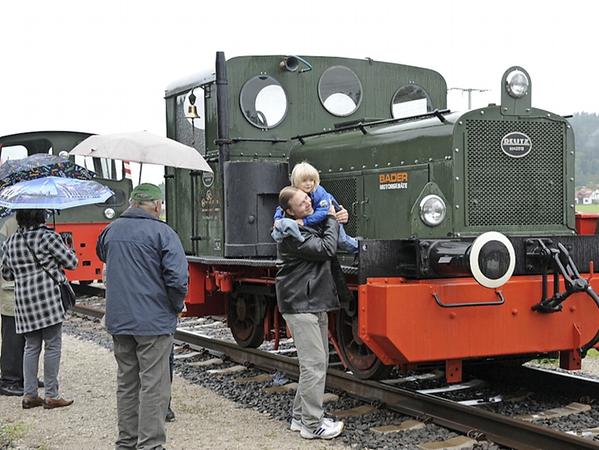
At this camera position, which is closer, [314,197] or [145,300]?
[145,300]

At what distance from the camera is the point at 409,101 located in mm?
7922

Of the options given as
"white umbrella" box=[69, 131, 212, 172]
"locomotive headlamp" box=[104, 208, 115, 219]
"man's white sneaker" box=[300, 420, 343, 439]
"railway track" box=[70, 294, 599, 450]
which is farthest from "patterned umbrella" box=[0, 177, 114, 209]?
"locomotive headlamp" box=[104, 208, 115, 219]

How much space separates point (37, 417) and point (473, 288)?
347 centimetres

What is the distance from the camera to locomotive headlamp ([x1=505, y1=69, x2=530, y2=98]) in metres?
5.85

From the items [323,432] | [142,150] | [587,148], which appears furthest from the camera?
[587,148]

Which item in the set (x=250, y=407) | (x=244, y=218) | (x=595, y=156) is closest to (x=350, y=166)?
(x=244, y=218)

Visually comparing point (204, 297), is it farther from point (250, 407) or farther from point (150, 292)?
point (150, 292)

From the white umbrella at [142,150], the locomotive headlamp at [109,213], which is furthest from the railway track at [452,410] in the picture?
the locomotive headlamp at [109,213]

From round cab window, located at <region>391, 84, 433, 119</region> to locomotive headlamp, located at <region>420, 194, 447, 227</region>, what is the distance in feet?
7.73

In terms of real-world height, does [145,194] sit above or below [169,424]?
above

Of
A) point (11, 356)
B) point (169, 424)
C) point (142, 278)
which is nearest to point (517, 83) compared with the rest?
point (142, 278)

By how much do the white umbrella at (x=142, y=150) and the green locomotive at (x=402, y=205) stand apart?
127 cm

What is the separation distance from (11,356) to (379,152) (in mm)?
3673

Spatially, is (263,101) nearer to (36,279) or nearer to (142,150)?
(142,150)
